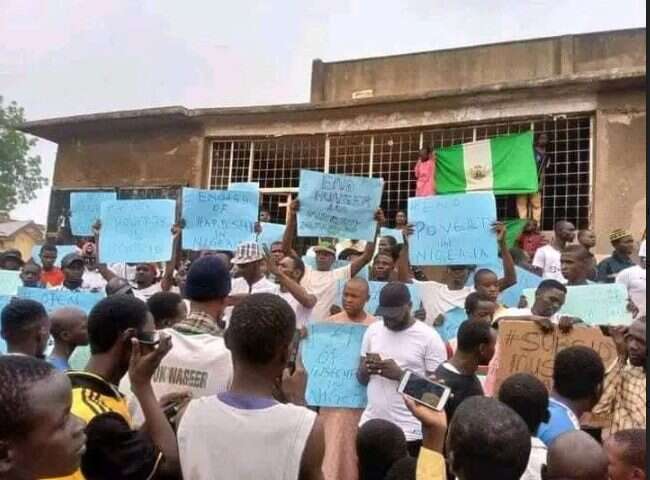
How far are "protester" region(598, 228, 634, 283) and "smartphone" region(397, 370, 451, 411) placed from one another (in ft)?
17.2

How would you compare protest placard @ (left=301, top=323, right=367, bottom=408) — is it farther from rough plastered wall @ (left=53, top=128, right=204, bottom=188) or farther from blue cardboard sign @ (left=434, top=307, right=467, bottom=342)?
rough plastered wall @ (left=53, top=128, right=204, bottom=188)

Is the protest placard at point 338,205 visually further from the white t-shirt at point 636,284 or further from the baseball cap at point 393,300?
the white t-shirt at point 636,284

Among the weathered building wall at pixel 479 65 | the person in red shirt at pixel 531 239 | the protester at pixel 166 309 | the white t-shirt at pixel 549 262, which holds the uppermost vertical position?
the weathered building wall at pixel 479 65

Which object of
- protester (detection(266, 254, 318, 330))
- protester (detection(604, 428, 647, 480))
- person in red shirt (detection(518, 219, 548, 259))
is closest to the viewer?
protester (detection(604, 428, 647, 480))

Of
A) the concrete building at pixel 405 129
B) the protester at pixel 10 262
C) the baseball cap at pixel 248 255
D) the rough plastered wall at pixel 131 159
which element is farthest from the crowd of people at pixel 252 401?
the rough plastered wall at pixel 131 159

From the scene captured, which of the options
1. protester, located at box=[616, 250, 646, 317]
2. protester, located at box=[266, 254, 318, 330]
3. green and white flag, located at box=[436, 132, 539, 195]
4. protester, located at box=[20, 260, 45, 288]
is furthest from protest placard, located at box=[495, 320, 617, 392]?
green and white flag, located at box=[436, 132, 539, 195]

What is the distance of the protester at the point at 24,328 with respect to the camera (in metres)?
3.45

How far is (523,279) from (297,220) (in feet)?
6.91

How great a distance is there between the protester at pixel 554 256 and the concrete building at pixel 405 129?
1.74 meters

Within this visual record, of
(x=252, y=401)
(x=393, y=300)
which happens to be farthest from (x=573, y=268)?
(x=252, y=401)

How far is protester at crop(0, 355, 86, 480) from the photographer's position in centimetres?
168

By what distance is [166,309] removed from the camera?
3418mm

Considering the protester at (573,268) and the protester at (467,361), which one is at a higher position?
the protester at (573,268)

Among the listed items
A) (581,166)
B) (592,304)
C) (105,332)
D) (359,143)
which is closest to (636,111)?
(581,166)
